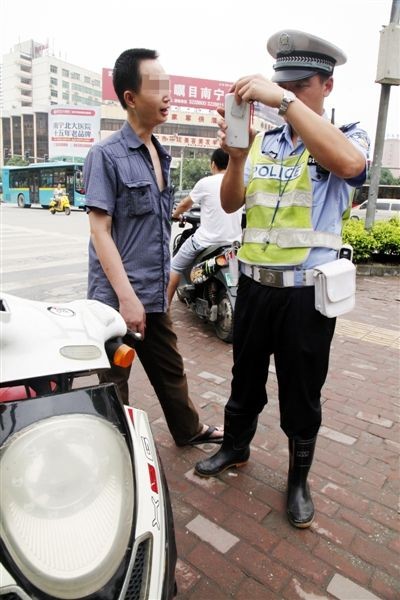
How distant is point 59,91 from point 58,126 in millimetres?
53095

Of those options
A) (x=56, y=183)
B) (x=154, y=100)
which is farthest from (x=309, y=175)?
(x=56, y=183)

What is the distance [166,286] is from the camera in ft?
7.36

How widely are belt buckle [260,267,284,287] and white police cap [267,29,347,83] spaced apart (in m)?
0.72

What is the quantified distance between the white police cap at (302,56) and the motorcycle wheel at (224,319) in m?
2.48

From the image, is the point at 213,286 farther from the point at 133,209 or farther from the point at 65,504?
the point at 65,504

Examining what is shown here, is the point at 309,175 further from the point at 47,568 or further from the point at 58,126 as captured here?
the point at 58,126

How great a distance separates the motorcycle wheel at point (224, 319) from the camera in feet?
13.6

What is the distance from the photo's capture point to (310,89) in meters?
1.76

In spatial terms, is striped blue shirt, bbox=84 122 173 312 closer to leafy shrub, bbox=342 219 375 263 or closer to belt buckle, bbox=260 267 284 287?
belt buckle, bbox=260 267 284 287

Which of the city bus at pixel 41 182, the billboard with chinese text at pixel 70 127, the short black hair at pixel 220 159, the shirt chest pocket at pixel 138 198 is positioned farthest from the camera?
the billboard with chinese text at pixel 70 127

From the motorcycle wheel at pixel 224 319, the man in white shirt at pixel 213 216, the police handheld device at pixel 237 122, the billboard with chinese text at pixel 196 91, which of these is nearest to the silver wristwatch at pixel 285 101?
the police handheld device at pixel 237 122

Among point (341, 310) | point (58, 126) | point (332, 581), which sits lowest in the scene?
point (332, 581)

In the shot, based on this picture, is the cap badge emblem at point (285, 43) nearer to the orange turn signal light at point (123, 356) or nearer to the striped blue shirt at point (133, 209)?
the striped blue shirt at point (133, 209)

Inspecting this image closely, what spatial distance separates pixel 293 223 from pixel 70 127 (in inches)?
1607
